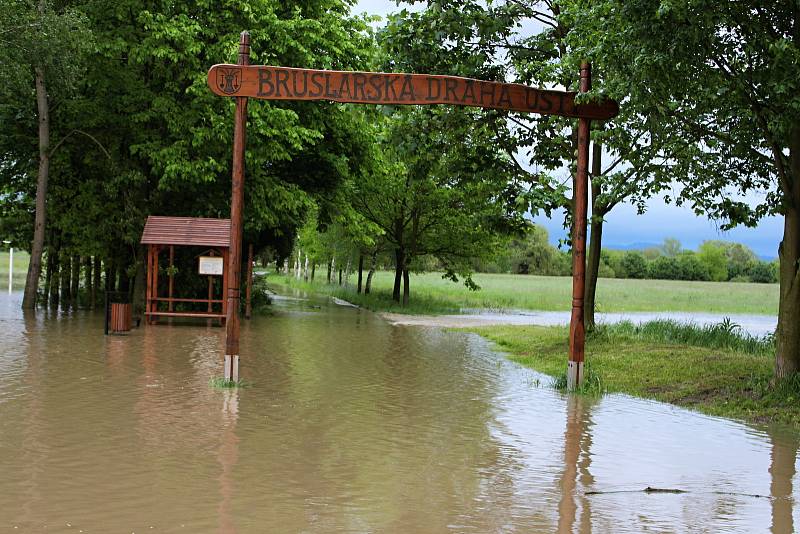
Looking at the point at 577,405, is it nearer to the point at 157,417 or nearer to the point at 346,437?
the point at 346,437

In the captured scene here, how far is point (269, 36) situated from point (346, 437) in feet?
63.3

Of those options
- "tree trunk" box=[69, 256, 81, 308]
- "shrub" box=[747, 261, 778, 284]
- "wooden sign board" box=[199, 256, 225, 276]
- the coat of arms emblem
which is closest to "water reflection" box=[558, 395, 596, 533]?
the coat of arms emblem

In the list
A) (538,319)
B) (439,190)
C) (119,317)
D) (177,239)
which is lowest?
(538,319)

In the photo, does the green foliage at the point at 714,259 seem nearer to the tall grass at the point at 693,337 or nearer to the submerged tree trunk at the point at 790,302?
the tall grass at the point at 693,337

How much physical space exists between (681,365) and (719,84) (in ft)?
20.0

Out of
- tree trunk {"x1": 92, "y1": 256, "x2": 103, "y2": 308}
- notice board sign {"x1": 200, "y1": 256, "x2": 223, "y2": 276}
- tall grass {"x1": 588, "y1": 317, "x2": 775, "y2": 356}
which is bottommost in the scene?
tall grass {"x1": 588, "y1": 317, "x2": 775, "y2": 356}

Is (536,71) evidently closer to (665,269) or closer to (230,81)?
(230,81)

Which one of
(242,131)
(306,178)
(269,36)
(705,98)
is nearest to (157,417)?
(242,131)

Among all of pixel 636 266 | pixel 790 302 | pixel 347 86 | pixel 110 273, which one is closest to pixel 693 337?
pixel 790 302

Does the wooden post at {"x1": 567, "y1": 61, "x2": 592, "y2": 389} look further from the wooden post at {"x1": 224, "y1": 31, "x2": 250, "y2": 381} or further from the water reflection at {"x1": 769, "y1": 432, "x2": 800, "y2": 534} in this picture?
the wooden post at {"x1": 224, "y1": 31, "x2": 250, "y2": 381}

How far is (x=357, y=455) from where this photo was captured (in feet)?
32.2

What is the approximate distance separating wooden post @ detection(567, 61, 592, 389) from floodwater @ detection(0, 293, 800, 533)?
Answer: 62 centimetres

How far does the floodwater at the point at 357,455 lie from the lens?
296 inches

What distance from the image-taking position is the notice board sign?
Answer: 26.5m
